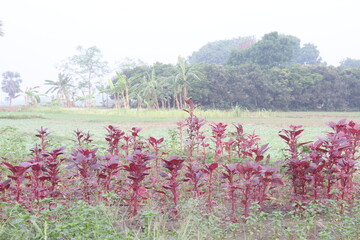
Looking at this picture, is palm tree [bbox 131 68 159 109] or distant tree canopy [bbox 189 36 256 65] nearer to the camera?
palm tree [bbox 131 68 159 109]

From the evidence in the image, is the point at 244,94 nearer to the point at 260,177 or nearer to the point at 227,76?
the point at 227,76

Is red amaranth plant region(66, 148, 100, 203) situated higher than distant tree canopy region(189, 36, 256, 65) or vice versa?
distant tree canopy region(189, 36, 256, 65)

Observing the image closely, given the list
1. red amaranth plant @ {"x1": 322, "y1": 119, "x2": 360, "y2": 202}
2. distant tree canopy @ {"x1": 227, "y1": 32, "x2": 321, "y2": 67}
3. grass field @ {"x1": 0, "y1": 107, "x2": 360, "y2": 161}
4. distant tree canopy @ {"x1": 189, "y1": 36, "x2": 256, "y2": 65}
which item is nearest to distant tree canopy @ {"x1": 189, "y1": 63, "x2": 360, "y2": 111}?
distant tree canopy @ {"x1": 227, "y1": 32, "x2": 321, "y2": 67}

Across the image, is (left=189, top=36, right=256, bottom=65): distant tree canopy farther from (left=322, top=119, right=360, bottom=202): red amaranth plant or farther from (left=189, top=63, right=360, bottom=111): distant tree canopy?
(left=322, top=119, right=360, bottom=202): red amaranth plant

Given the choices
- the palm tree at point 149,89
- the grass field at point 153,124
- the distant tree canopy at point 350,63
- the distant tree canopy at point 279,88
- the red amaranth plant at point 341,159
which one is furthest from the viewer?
the distant tree canopy at point 350,63

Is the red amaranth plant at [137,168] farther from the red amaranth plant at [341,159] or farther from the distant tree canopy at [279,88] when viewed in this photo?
the distant tree canopy at [279,88]

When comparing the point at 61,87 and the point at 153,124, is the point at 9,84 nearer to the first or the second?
the point at 61,87

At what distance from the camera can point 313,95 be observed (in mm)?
27797

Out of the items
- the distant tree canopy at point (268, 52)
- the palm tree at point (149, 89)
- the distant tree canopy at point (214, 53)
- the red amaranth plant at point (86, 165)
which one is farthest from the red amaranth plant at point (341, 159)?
the distant tree canopy at point (214, 53)

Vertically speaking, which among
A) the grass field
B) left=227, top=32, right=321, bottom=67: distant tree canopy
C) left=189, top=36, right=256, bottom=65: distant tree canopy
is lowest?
the grass field

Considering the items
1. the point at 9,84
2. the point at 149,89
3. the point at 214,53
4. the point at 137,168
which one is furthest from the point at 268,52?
the point at 9,84

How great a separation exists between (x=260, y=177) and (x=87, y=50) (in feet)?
132

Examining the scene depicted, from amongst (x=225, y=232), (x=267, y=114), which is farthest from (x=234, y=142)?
(x=267, y=114)

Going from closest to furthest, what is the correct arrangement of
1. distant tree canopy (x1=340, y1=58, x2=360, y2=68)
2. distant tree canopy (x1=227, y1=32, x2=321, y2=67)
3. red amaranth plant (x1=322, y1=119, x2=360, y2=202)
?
red amaranth plant (x1=322, y1=119, x2=360, y2=202) → distant tree canopy (x1=227, y1=32, x2=321, y2=67) → distant tree canopy (x1=340, y1=58, x2=360, y2=68)
